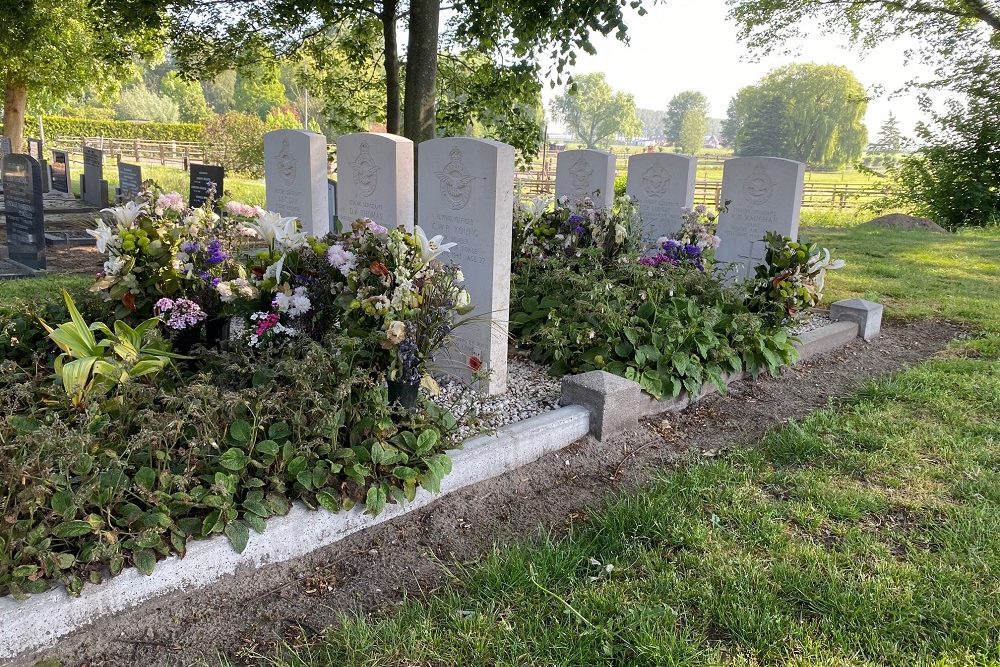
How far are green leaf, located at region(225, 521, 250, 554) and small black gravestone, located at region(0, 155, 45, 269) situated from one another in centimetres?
688

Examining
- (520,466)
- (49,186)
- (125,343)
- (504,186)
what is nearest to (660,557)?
(520,466)

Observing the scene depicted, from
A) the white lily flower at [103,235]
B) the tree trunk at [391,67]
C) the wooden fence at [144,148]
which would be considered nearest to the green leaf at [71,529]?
the white lily flower at [103,235]

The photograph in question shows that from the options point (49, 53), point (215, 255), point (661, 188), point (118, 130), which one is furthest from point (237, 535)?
point (118, 130)

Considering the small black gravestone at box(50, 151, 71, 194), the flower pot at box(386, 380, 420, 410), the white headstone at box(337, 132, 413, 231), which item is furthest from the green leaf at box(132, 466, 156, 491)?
the small black gravestone at box(50, 151, 71, 194)

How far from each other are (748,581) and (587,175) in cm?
533

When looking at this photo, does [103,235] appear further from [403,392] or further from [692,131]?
[692,131]

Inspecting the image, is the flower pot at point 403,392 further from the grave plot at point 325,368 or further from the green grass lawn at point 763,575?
the green grass lawn at point 763,575

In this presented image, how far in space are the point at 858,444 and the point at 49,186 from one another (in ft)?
61.0

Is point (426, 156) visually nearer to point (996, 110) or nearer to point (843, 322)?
point (843, 322)

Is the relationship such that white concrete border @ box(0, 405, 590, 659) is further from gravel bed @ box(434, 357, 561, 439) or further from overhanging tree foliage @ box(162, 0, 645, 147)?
overhanging tree foliage @ box(162, 0, 645, 147)

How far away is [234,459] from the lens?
2.72 m

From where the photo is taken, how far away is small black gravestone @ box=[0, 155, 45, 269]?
783 cm

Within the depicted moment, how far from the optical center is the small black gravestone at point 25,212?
25.7ft

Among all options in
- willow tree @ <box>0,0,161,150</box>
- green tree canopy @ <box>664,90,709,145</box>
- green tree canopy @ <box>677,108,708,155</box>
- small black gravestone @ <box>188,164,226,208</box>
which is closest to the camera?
small black gravestone @ <box>188,164,226,208</box>
